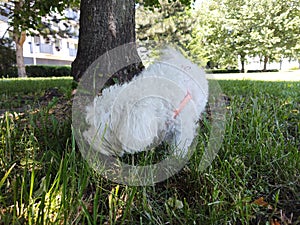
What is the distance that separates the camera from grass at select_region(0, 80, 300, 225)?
82 centimetres

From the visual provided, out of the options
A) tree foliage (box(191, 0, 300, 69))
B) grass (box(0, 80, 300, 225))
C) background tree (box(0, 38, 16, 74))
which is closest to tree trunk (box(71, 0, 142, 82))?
grass (box(0, 80, 300, 225))

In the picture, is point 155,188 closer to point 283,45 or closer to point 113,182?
point 113,182

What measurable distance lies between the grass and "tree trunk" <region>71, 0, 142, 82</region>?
100cm

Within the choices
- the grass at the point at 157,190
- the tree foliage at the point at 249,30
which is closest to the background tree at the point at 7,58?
the tree foliage at the point at 249,30

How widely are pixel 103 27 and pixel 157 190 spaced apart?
1.68m

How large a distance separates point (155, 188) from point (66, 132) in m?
0.72

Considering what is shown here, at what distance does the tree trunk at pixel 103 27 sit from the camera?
7.34 ft

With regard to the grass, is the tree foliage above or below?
above

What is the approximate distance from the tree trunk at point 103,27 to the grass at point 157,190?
1.00 meters

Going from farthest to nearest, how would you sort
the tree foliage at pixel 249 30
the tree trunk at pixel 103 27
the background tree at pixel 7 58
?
the tree foliage at pixel 249 30 → the background tree at pixel 7 58 → the tree trunk at pixel 103 27

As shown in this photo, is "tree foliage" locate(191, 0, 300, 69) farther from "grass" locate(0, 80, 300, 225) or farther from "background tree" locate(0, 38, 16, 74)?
"grass" locate(0, 80, 300, 225)

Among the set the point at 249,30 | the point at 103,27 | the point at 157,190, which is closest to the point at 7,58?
Answer: the point at 103,27

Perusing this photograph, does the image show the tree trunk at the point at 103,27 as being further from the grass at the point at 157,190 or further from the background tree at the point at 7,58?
the background tree at the point at 7,58

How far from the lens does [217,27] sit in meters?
20.4
